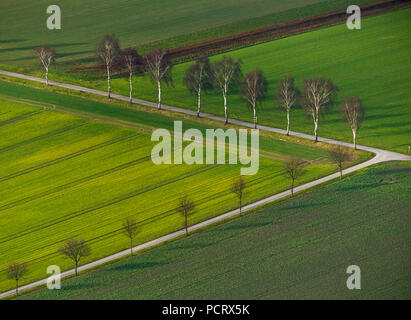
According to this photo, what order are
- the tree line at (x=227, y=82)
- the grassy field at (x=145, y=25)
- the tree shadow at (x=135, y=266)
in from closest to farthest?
the tree shadow at (x=135, y=266) → the tree line at (x=227, y=82) → the grassy field at (x=145, y=25)

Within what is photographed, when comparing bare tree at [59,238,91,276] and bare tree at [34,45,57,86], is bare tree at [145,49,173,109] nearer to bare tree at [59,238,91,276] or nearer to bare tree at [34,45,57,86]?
bare tree at [34,45,57,86]

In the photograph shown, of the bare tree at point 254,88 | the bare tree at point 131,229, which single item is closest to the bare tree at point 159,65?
the bare tree at point 254,88

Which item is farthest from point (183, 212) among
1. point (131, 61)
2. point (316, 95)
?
point (131, 61)

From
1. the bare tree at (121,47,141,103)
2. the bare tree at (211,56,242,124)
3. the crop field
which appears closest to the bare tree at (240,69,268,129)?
the crop field

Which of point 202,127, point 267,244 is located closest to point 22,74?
point 202,127

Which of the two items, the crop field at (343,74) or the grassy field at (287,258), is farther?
the crop field at (343,74)

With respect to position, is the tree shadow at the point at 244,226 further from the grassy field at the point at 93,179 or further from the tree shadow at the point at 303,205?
the tree shadow at the point at 303,205
